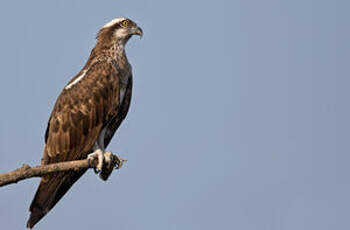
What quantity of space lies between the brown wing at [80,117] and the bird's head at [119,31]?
988 millimetres

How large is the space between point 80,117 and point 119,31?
217 centimetres

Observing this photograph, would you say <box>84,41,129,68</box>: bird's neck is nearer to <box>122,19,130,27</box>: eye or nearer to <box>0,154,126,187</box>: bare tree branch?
<box>122,19,130,27</box>: eye

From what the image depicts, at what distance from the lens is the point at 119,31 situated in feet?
37.3

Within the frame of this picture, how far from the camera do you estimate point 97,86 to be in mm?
10250

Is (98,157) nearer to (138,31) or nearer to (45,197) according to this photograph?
(45,197)

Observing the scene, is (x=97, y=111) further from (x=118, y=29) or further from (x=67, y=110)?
(x=118, y=29)

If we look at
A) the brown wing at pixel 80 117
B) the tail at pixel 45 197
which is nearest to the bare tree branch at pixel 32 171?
the tail at pixel 45 197

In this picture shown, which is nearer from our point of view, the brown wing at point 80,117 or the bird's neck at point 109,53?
the brown wing at point 80,117

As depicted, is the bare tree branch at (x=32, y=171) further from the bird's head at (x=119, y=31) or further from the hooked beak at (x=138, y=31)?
the hooked beak at (x=138, y=31)

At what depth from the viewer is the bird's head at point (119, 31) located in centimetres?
1128

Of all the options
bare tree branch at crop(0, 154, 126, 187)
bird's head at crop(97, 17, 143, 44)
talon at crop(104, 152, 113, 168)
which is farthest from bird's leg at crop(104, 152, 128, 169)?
bird's head at crop(97, 17, 143, 44)

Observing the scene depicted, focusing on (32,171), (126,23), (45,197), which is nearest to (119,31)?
(126,23)

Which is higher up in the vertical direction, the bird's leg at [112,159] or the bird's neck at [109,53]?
the bird's neck at [109,53]

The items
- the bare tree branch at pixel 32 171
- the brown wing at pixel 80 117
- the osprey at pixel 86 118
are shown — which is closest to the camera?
the bare tree branch at pixel 32 171
